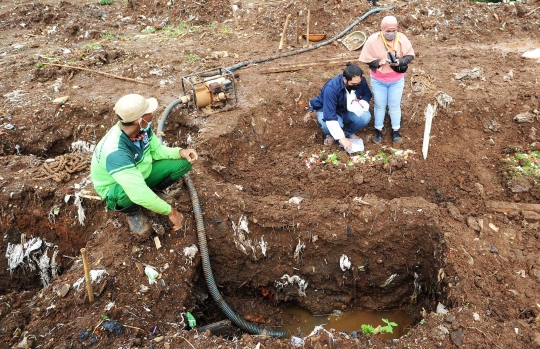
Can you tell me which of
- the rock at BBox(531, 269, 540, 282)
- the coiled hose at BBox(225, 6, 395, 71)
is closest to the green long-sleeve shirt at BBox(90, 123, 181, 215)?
the rock at BBox(531, 269, 540, 282)

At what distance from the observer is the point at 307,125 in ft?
21.0

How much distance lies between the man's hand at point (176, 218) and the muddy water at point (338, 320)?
1.98 m

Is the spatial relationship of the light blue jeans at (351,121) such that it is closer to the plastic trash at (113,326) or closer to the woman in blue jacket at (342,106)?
→ the woman in blue jacket at (342,106)

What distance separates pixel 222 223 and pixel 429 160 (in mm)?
3045

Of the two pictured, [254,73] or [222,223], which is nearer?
[222,223]

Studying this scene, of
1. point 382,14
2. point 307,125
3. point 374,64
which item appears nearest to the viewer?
point 374,64

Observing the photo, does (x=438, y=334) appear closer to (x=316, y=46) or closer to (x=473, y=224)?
(x=473, y=224)

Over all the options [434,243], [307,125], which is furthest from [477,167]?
[307,125]

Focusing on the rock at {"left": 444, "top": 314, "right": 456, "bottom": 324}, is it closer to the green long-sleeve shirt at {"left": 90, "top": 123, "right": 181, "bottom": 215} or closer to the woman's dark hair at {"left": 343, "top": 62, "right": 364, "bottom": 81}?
the green long-sleeve shirt at {"left": 90, "top": 123, "right": 181, "bottom": 215}

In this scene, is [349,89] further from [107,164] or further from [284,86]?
[107,164]

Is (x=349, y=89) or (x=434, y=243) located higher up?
(x=349, y=89)

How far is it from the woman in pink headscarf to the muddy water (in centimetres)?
286

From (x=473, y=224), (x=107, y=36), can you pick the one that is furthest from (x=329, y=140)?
(x=107, y=36)

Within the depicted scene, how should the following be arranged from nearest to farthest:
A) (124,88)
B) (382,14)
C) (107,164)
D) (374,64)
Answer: (107,164) → (374,64) → (124,88) → (382,14)
